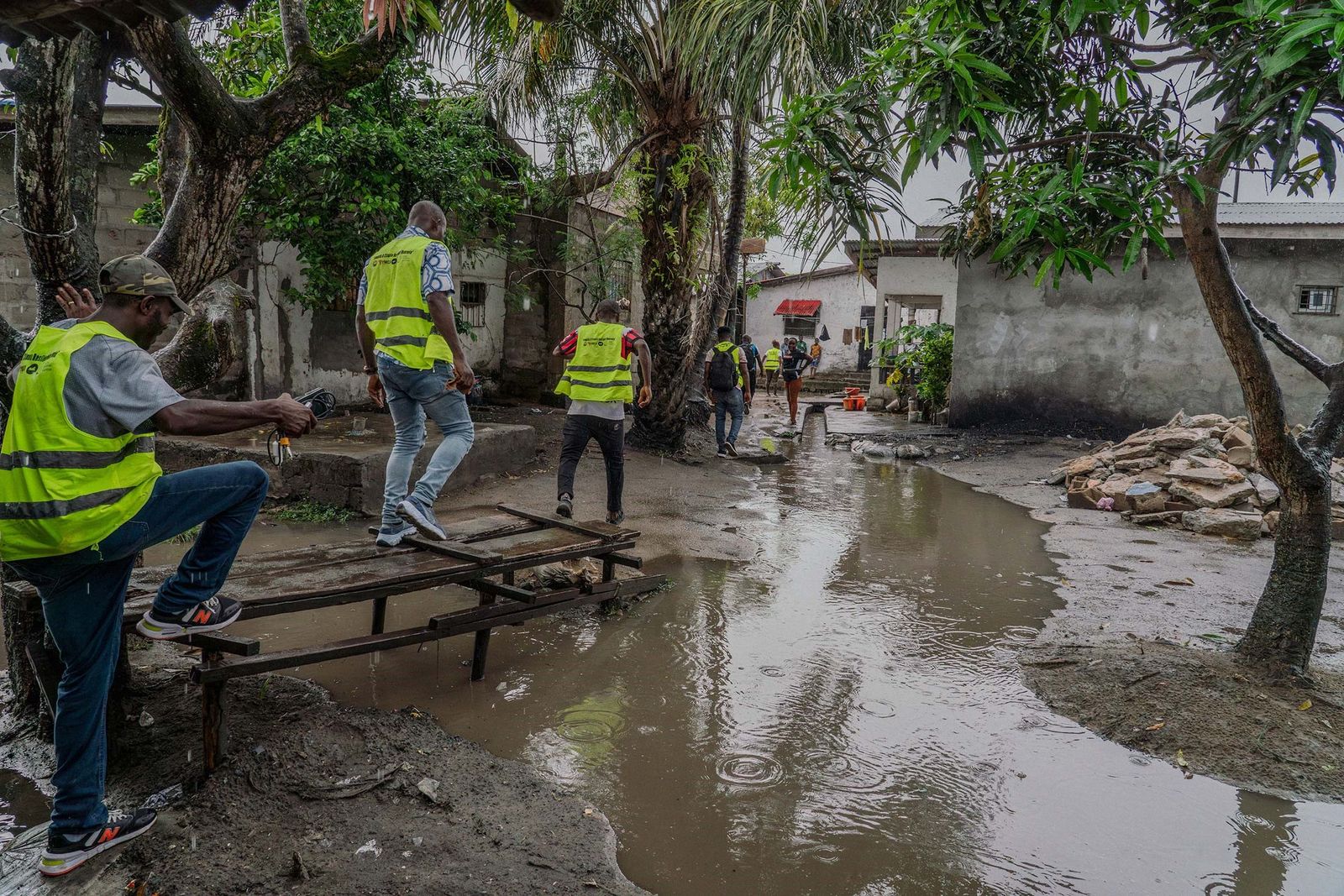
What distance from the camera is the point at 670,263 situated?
35.8ft

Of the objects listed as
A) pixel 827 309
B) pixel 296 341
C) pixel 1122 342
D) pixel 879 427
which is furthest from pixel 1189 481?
pixel 827 309

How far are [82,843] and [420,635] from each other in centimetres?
148

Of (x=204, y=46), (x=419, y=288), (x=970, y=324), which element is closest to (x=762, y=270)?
(x=970, y=324)

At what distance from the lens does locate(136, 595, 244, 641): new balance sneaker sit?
2.97 meters

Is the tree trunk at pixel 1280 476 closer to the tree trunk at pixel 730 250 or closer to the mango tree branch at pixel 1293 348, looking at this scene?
the mango tree branch at pixel 1293 348

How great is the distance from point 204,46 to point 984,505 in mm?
9687

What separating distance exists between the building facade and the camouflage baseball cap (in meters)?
11.8

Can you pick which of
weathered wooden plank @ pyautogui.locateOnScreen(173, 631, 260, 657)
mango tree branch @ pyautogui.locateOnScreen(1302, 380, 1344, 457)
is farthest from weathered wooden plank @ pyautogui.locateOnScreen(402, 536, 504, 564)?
mango tree branch @ pyautogui.locateOnScreen(1302, 380, 1344, 457)

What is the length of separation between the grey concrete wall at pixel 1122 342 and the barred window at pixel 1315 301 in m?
0.09

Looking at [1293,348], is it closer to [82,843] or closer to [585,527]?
[585,527]

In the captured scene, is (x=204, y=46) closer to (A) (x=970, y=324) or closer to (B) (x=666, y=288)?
(B) (x=666, y=288)

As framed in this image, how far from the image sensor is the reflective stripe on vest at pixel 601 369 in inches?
257

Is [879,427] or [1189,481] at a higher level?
[1189,481]

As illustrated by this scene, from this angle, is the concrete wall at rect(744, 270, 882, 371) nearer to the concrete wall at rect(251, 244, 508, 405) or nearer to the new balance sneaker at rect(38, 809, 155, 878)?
the concrete wall at rect(251, 244, 508, 405)
